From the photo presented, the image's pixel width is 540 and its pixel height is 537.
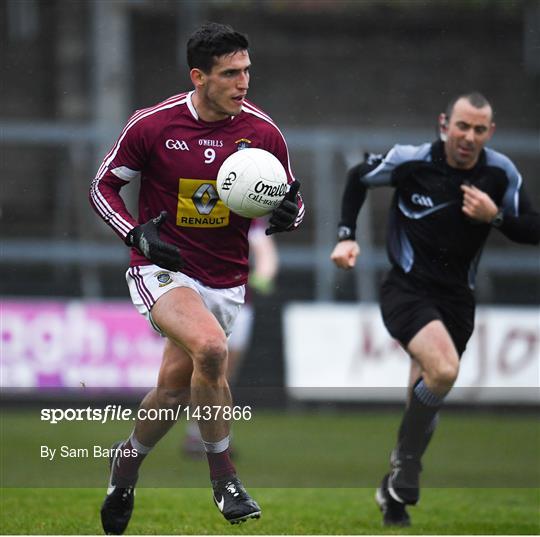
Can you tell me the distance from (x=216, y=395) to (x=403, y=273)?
6.07 ft

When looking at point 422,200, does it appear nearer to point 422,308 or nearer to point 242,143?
point 422,308

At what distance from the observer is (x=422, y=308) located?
6.98 m

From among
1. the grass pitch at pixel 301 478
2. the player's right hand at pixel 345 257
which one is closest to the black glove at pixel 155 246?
the player's right hand at pixel 345 257

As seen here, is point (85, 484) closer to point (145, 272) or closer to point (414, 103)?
point (145, 272)


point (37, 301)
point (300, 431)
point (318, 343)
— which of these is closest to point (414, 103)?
point (318, 343)

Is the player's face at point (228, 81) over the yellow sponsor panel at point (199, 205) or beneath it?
over

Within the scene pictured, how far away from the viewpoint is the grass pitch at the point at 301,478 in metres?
6.65

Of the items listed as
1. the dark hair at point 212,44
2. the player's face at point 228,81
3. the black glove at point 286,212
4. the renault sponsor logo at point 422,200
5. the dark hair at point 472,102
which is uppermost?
the dark hair at point 212,44

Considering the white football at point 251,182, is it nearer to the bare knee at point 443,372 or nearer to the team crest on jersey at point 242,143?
the team crest on jersey at point 242,143

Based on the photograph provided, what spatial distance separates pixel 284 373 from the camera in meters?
12.6

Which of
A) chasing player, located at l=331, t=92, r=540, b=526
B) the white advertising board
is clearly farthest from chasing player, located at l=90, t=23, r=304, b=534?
the white advertising board

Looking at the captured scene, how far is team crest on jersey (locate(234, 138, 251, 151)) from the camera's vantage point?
19.9 feet

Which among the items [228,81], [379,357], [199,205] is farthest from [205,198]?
[379,357]

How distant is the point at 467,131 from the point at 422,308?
39.2 inches
